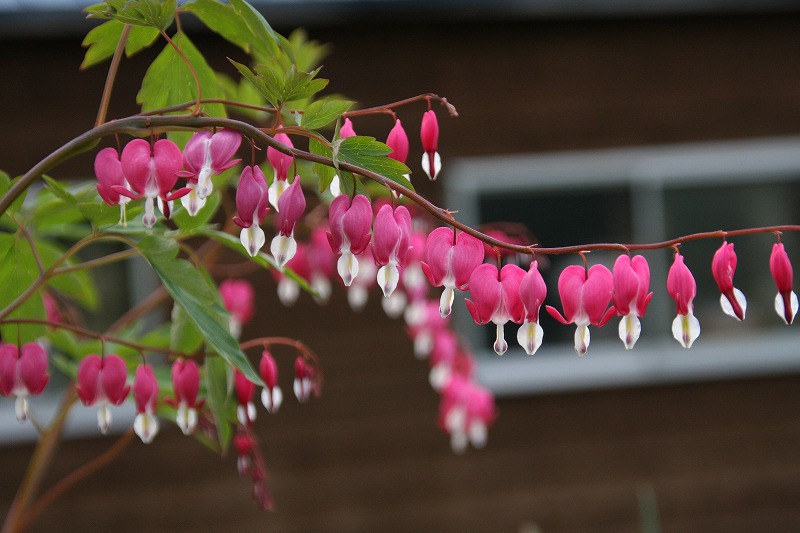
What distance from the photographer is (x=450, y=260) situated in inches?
26.1

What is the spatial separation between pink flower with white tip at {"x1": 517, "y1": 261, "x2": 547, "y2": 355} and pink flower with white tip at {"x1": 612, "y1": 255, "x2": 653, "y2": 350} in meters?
0.06

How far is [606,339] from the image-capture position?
3.50 m

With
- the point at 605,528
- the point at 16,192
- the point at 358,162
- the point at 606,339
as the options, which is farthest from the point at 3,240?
the point at 605,528

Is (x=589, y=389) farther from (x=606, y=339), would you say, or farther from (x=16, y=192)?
(x=16, y=192)

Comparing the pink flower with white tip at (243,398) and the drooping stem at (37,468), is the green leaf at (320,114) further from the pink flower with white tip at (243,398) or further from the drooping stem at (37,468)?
the drooping stem at (37,468)

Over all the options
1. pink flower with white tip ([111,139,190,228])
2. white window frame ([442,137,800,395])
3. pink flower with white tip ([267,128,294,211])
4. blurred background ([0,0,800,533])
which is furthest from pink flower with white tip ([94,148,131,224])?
white window frame ([442,137,800,395])

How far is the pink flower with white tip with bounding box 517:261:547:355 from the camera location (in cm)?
65

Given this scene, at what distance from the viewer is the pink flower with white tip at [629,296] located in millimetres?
663

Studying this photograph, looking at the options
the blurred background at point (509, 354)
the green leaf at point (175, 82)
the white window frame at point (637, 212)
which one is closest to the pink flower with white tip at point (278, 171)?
the green leaf at point (175, 82)

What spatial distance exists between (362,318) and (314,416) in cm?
42

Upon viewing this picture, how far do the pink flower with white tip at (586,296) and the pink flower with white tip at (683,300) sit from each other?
0.05 meters

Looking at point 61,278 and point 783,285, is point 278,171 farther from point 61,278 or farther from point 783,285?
point 61,278

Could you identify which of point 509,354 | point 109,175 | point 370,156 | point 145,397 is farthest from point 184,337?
point 509,354

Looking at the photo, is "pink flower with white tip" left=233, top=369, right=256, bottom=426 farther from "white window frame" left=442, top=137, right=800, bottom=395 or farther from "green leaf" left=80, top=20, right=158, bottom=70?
"white window frame" left=442, top=137, right=800, bottom=395
